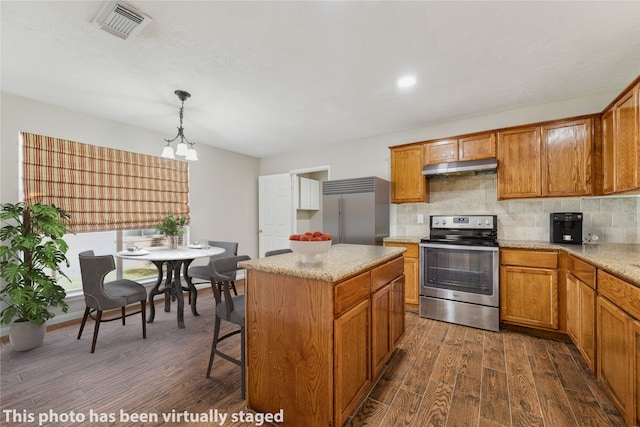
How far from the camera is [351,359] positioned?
157cm

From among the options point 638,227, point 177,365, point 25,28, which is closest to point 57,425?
point 177,365

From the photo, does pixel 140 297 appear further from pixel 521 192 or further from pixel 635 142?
pixel 635 142

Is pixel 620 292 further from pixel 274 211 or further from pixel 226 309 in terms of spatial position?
pixel 274 211

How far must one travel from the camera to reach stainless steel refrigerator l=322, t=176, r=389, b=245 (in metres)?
3.65

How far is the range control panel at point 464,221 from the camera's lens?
3.22m

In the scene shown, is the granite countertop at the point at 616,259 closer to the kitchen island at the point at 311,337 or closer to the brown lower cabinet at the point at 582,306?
the brown lower cabinet at the point at 582,306

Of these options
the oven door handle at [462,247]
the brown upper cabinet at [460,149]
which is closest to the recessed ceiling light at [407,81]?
the brown upper cabinet at [460,149]

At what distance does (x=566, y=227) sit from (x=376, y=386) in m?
2.62

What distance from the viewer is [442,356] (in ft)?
7.73

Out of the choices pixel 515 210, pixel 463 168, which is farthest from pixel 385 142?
pixel 515 210

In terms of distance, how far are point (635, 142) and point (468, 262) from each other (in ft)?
5.42

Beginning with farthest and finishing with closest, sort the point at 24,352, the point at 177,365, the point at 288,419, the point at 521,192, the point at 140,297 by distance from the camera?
the point at 521,192 → the point at 140,297 → the point at 24,352 → the point at 177,365 → the point at 288,419

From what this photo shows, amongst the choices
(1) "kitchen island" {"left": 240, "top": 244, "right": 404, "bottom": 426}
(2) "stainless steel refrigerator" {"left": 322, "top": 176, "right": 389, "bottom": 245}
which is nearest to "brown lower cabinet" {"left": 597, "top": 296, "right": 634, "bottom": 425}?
(1) "kitchen island" {"left": 240, "top": 244, "right": 404, "bottom": 426}

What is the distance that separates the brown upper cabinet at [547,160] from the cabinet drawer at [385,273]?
1765 millimetres
